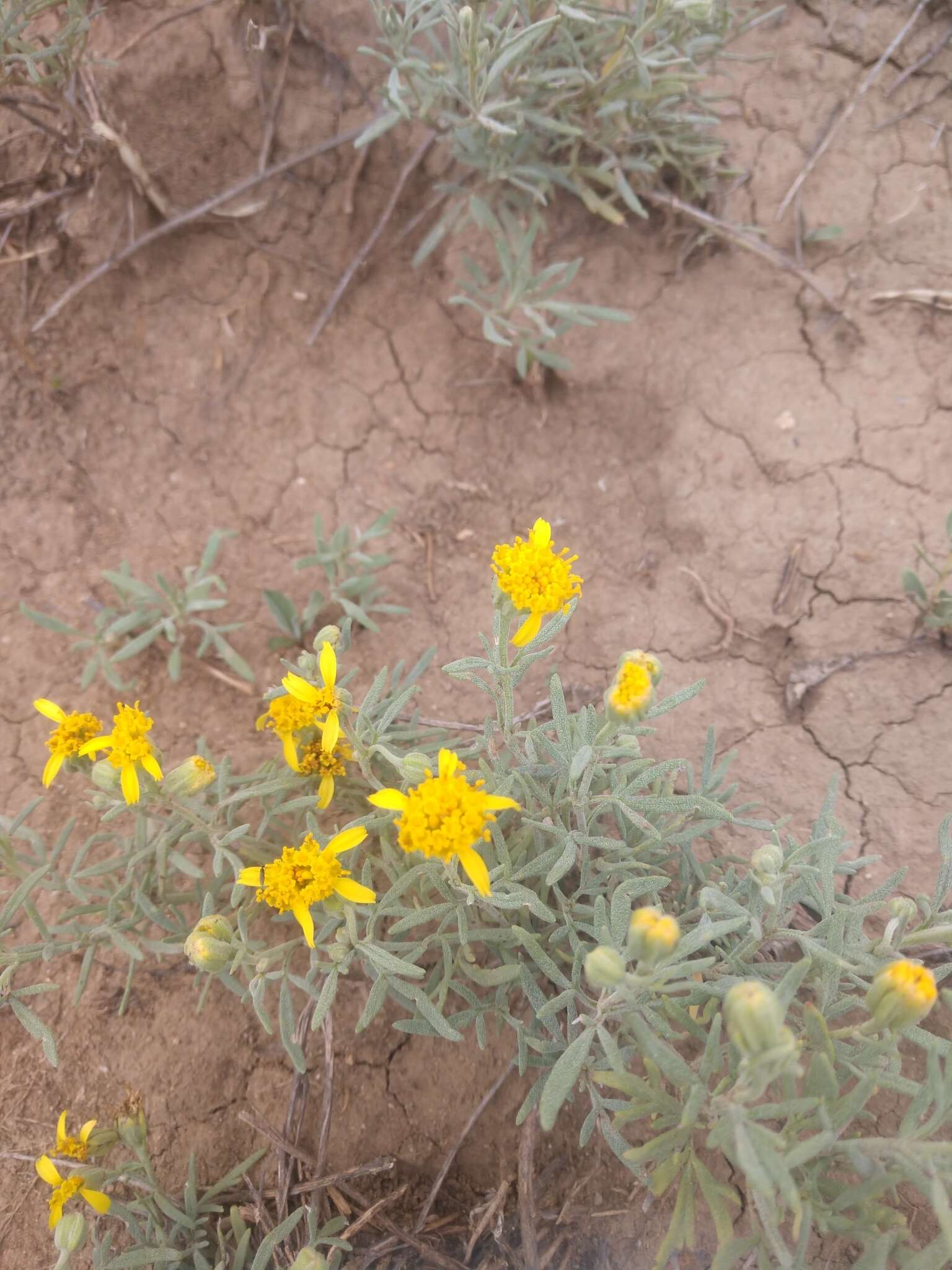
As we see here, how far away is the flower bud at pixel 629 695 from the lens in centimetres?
174

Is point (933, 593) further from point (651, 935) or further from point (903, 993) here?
point (651, 935)

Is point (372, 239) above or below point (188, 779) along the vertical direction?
above

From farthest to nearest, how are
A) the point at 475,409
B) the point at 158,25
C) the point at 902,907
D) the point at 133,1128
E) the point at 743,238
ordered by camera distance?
the point at 475,409 < the point at 743,238 < the point at 158,25 < the point at 133,1128 < the point at 902,907

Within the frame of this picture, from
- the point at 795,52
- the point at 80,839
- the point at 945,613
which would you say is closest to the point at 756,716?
the point at 945,613

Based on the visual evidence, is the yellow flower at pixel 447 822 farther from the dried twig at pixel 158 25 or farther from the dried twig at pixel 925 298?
the dried twig at pixel 158 25

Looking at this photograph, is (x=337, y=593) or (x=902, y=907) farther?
(x=337, y=593)

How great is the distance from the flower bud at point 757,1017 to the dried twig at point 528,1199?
86cm

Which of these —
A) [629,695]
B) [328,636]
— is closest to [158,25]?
[328,636]

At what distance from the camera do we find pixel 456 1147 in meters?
2.30

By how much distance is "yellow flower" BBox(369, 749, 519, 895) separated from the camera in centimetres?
174

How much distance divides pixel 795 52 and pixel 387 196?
1837 millimetres

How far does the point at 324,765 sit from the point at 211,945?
52cm

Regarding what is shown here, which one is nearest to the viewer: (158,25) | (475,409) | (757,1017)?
(757,1017)

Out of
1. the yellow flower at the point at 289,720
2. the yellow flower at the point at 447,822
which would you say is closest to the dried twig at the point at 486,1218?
the yellow flower at the point at 447,822
